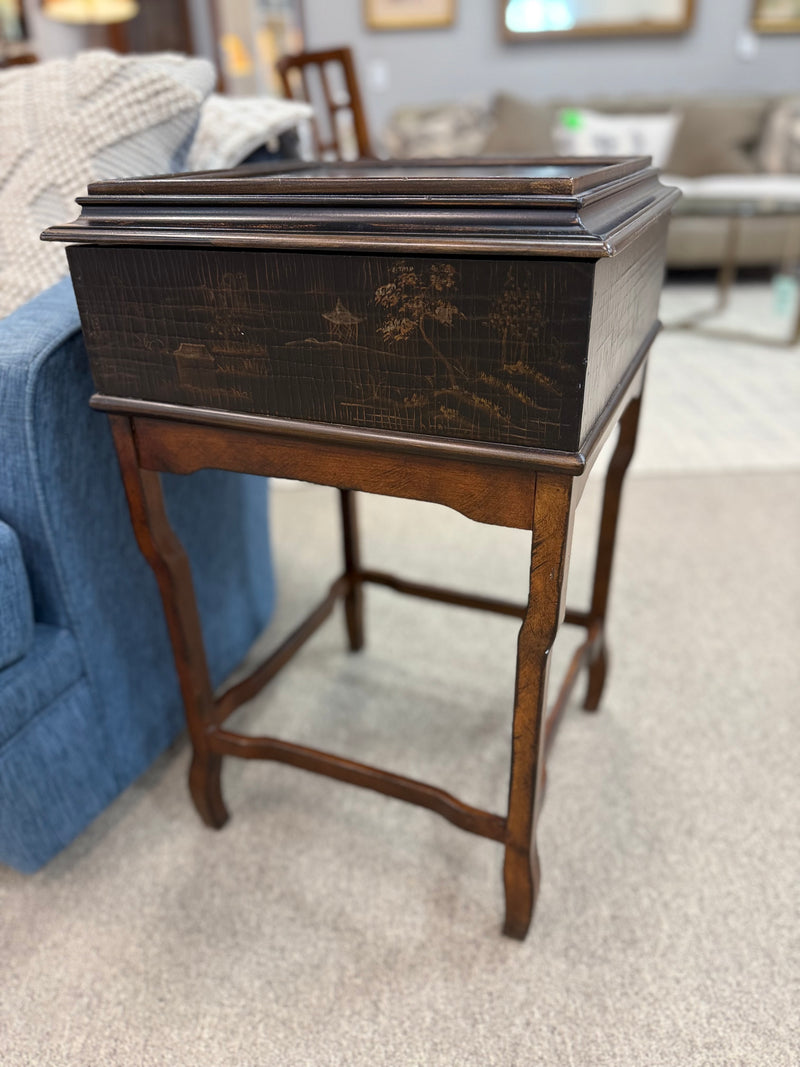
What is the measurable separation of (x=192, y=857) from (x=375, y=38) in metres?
5.00

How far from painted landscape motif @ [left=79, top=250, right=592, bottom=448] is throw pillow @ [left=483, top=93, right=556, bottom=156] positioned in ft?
13.5

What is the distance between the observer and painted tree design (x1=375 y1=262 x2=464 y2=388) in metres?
0.66

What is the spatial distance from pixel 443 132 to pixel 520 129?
0.45m

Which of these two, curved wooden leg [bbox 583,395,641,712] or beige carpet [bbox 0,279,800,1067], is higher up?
curved wooden leg [bbox 583,395,641,712]

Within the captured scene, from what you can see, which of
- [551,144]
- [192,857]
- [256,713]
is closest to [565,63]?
[551,144]

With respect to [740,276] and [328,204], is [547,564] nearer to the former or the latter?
[328,204]

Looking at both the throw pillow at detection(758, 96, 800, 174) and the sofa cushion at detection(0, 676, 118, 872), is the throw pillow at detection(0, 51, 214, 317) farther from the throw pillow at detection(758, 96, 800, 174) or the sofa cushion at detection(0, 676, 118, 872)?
the throw pillow at detection(758, 96, 800, 174)

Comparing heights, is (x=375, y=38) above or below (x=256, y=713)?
above

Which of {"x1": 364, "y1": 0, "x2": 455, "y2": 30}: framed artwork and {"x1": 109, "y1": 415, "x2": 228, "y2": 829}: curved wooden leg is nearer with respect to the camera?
{"x1": 109, "y1": 415, "x2": 228, "y2": 829}: curved wooden leg

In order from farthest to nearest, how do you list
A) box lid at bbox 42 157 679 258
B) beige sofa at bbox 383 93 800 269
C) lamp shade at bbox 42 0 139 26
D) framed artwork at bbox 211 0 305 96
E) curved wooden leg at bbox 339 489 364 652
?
framed artwork at bbox 211 0 305 96 < beige sofa at bbox 383 93 800 269 < lamp shade at bbox 42 0 139 26 < curved wooden leg at bbox 339 489 364 652 < box lid at bbox 42 157 679 258

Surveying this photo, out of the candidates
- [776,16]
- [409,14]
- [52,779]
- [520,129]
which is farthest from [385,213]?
[776,16]

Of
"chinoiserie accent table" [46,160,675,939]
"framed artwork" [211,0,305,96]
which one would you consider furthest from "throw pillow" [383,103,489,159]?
"chinoiserie accent table" [46,160,675,939]

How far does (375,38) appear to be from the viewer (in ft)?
15.4

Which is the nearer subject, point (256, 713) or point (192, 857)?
point (192, 857)
